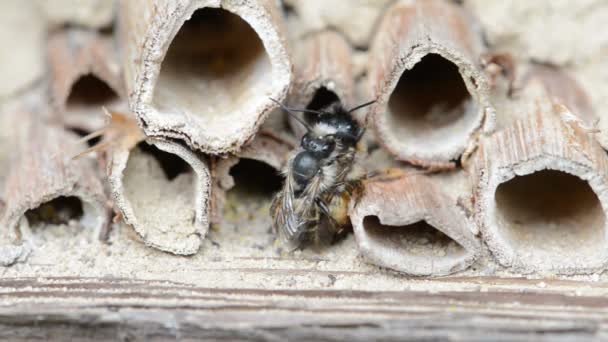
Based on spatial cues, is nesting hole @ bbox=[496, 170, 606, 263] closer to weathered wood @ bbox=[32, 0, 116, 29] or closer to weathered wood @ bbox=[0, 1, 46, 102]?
weathered wood @ bbox=[32, 0, 116, 29]

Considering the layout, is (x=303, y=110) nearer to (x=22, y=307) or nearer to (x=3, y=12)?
(x=22, y=307)

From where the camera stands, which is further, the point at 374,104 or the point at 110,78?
the point at 110,78

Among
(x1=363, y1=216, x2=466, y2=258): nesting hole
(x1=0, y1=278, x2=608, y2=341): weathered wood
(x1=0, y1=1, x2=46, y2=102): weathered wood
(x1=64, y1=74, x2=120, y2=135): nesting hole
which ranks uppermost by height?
(x1=0, y1=1, x2=46, y2=102): weathered wood

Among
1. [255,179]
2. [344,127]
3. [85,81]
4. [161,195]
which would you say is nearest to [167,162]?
[161,195]

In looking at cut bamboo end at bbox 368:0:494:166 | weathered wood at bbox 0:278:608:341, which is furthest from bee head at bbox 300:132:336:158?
weathered wood at bbox 0:278:608:341

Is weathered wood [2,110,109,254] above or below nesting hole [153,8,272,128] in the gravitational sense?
below

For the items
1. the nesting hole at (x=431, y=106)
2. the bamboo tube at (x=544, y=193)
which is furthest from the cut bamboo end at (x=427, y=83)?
the bamboo tube at (x=544, y=193)

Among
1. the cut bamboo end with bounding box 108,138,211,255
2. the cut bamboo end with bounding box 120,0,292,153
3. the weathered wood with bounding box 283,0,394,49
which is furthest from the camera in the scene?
the weathered wood with bounding box 283,0,394,49

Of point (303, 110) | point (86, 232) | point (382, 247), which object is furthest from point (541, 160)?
point (86, 232)
